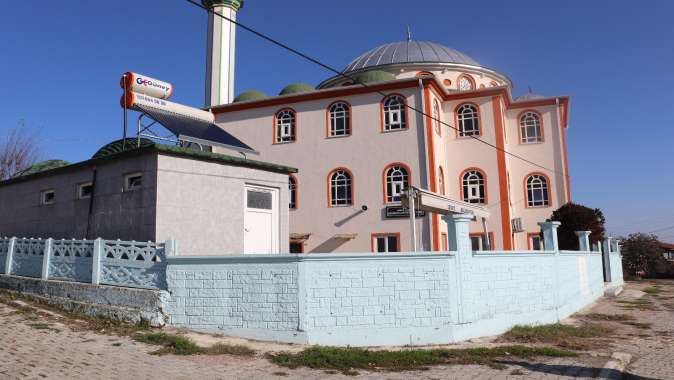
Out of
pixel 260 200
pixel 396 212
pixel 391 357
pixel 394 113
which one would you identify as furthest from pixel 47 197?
pixel 394 113

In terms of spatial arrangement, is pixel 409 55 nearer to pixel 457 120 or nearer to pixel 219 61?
pixel 457 120

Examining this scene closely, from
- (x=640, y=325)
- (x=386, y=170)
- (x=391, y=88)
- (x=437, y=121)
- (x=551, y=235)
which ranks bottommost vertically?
(x=640, y=325)

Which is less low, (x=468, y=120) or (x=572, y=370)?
(x=468, y=120)

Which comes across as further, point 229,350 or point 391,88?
point 391,88

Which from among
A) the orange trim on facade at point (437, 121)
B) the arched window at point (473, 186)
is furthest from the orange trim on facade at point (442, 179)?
the orange trim on facade at point (437, 121)

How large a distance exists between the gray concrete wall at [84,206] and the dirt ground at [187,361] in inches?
79.5

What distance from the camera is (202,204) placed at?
9.92 m

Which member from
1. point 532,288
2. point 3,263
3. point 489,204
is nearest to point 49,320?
point 3,263

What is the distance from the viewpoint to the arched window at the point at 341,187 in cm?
2019

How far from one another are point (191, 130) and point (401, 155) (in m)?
9.62

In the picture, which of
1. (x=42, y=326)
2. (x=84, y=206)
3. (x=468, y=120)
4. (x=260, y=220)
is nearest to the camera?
(x=42, y=326)

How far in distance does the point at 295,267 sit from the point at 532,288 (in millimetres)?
5152

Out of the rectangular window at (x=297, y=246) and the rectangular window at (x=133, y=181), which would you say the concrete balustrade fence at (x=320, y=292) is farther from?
the rectangular window at (x=297, y=246)

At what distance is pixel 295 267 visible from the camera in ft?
24.4
